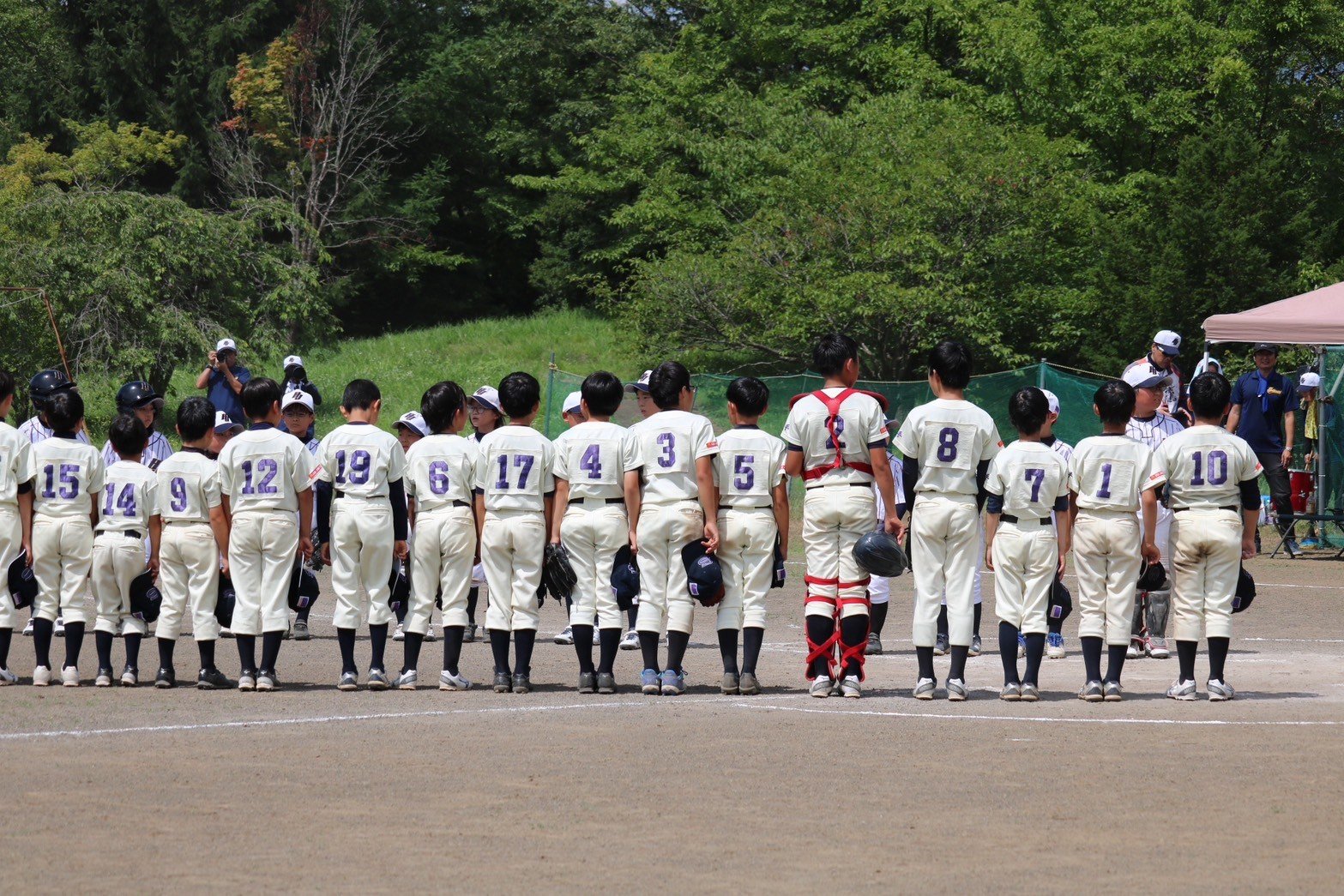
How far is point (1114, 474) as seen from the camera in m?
9.53

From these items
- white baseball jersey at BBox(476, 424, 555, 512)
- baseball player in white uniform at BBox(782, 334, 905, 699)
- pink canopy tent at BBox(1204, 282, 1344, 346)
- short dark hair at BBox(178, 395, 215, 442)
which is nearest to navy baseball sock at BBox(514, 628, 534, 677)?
white baseball jersey at BBox(476, 424, 555, 512)

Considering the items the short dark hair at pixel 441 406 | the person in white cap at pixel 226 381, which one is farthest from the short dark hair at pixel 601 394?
the person in white cap at pixel 226 381

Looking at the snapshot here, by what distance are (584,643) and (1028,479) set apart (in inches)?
111

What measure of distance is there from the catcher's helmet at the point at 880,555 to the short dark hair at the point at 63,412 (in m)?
5.06

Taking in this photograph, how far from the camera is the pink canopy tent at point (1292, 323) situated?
18.6 meters

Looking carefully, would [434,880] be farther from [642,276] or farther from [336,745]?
[642,276]

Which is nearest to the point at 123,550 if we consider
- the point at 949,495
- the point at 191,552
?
the point at 191,552

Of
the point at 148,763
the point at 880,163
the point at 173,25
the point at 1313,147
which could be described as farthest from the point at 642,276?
the point at 148,763

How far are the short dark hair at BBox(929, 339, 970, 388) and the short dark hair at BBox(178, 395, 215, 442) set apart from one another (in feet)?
15.1

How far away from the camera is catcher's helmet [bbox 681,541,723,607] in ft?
31.0

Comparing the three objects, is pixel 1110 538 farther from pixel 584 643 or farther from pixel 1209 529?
pixel 584 643

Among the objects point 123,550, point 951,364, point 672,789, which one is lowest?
point 672,789

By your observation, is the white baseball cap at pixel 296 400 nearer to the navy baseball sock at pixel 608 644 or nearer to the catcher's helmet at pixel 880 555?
the navy baseball sock at pixel 608 644

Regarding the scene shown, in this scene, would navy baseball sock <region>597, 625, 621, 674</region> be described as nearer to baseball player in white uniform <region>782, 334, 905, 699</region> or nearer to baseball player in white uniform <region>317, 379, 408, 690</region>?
baseball player in white uniform <region>782, 334, 905, 699</region>
